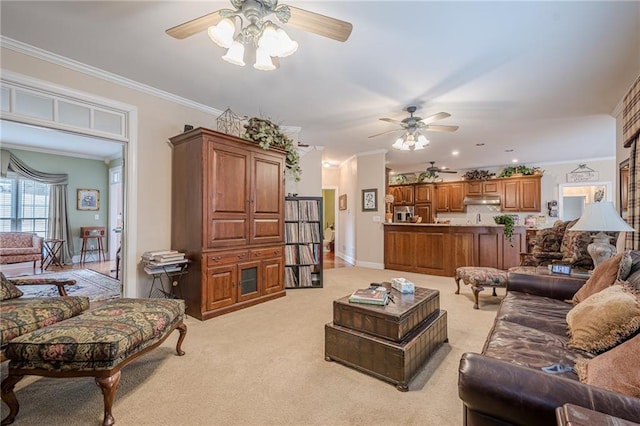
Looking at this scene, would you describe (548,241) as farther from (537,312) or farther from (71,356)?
(71,356)

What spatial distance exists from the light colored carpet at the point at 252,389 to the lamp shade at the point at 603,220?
1.37 meters

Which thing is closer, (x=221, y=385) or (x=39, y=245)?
(x=221, y=385)

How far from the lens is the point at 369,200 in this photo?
6402 millimetres

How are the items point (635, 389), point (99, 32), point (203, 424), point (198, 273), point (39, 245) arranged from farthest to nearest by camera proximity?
point (39, 245) → point (198, 273) → point (99, 32) → point (203, 424) → point (635, 389)

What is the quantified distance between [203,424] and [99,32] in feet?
9.68

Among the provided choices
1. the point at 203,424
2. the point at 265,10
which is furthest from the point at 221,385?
the point at 265,10

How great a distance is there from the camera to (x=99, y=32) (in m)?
2.30

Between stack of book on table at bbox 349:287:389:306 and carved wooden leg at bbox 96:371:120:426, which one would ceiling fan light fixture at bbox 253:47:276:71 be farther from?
carved wooden leg at bbox 96:371:120:426

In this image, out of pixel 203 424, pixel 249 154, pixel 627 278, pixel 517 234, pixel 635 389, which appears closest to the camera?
pixel 635 389

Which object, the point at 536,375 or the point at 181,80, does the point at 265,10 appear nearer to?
the point at 181,80

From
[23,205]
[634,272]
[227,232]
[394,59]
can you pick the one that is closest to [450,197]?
[394,59]

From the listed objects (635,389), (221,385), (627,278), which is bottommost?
(221,385)

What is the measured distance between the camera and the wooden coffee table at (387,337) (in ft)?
6.09

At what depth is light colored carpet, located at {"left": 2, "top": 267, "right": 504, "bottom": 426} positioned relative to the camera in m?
1.58
